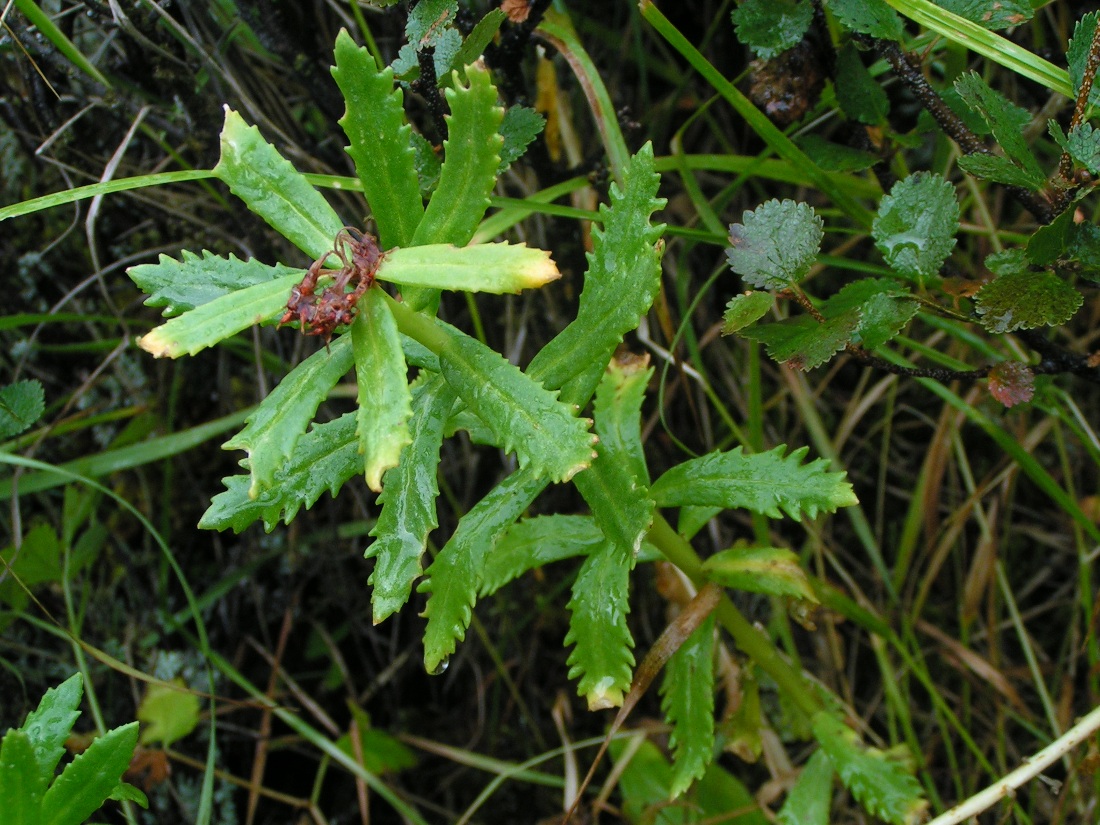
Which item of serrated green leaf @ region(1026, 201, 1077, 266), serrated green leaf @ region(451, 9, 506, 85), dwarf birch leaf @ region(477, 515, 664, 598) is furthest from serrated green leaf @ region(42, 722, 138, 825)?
serrated green leaf @ region(1026, 201, 1077, 266)

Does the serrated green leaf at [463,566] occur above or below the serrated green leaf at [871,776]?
above

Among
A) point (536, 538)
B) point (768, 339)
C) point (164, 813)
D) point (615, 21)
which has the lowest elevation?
point (164, 813)

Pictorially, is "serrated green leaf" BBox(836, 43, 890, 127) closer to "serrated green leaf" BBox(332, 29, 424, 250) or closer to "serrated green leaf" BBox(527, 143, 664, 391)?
"serrated green leaf" BBox(527, 143, 664, 391)

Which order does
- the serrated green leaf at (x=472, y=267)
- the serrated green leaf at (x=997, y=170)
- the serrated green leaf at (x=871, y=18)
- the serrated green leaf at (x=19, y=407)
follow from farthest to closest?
the serrated green leaf at (x=19, y=407) < the serrated green leaf at (x=871, y=18) < the serrated green leaf at (x=997, y=170) < the serrated green leaf at (x=472, y=267)

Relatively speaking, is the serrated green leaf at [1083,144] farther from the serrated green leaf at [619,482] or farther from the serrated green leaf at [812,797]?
the serrated green leaf at [812,797]

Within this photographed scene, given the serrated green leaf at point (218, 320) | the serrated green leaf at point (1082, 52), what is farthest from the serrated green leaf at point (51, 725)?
the serrated green leaf at point (1082, 52)

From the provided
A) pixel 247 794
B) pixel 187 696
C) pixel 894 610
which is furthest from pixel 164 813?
pixel 894 610

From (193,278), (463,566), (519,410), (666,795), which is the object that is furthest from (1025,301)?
(666,795)

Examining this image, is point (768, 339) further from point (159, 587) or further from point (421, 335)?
point (159, 587)
